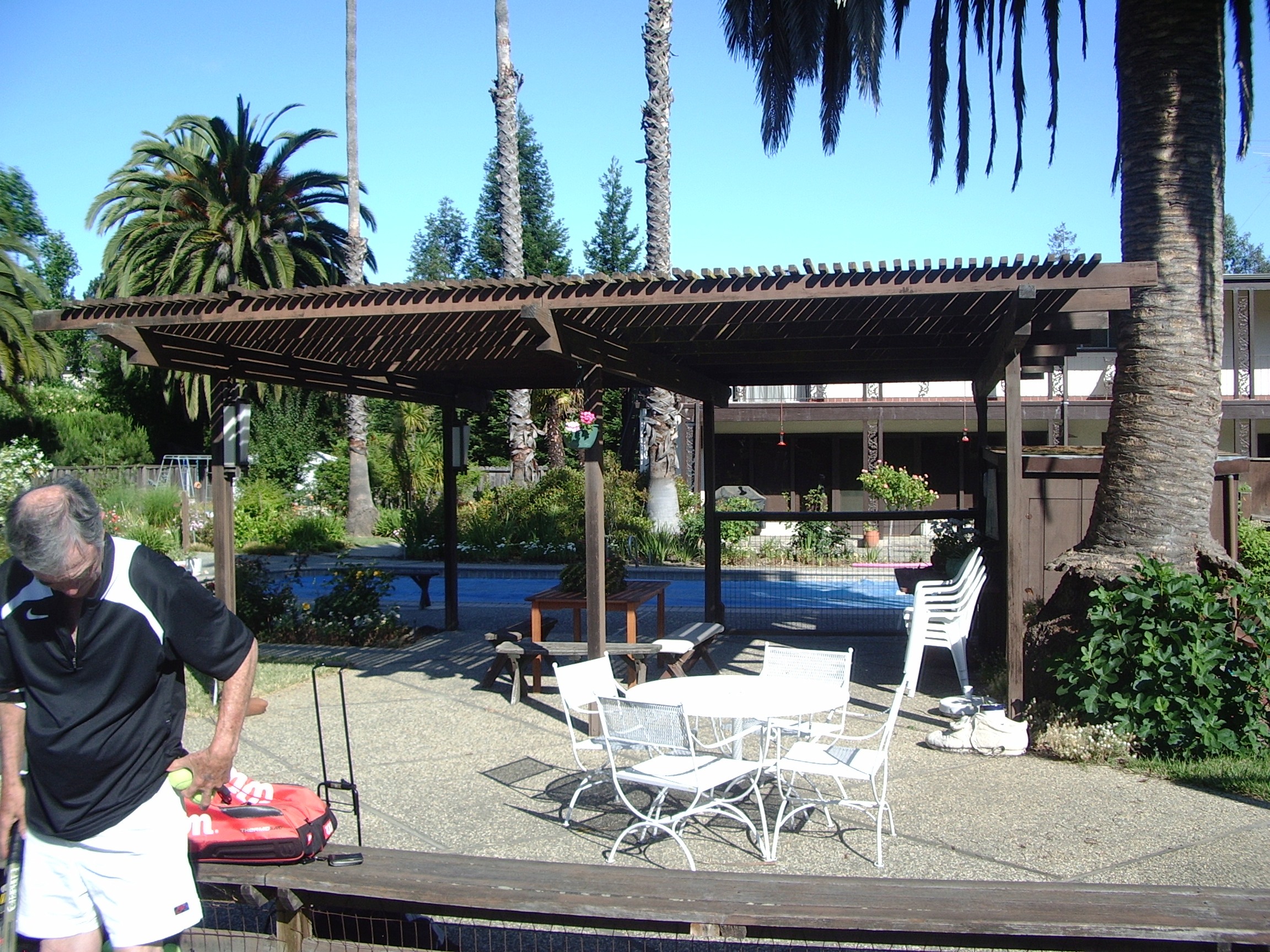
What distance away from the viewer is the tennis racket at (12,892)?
9.18 feet

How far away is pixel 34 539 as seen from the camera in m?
2.61

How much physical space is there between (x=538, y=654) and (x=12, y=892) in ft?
17.5

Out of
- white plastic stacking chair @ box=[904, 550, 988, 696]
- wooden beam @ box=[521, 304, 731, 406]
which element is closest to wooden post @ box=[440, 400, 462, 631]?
wooden beam @ box=[521, 304, 731, 406]

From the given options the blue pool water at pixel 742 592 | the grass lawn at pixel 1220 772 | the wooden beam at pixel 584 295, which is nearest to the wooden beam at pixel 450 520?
the blue pool water at pixel 742 592

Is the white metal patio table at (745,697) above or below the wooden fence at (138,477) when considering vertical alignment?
below

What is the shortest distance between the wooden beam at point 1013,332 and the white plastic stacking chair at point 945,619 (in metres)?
1.62

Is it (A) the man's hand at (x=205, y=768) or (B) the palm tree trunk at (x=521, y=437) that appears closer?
(A) the man's hand at (x=205, y=768)

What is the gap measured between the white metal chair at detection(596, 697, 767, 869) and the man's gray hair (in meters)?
2.68

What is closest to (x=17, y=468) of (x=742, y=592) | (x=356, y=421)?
(x=356, y=421)

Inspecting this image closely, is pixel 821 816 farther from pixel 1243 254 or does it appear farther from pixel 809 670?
pixel 1243 254

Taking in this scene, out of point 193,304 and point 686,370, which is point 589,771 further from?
point 686,370

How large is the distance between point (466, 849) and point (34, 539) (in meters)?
3.00

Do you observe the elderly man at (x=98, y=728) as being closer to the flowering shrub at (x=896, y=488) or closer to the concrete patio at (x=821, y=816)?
the concrete patio at (x=821, y=816)

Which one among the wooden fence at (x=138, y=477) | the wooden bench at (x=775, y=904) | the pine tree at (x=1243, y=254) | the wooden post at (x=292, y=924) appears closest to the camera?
the wooden bench at (x=775, y=904)
